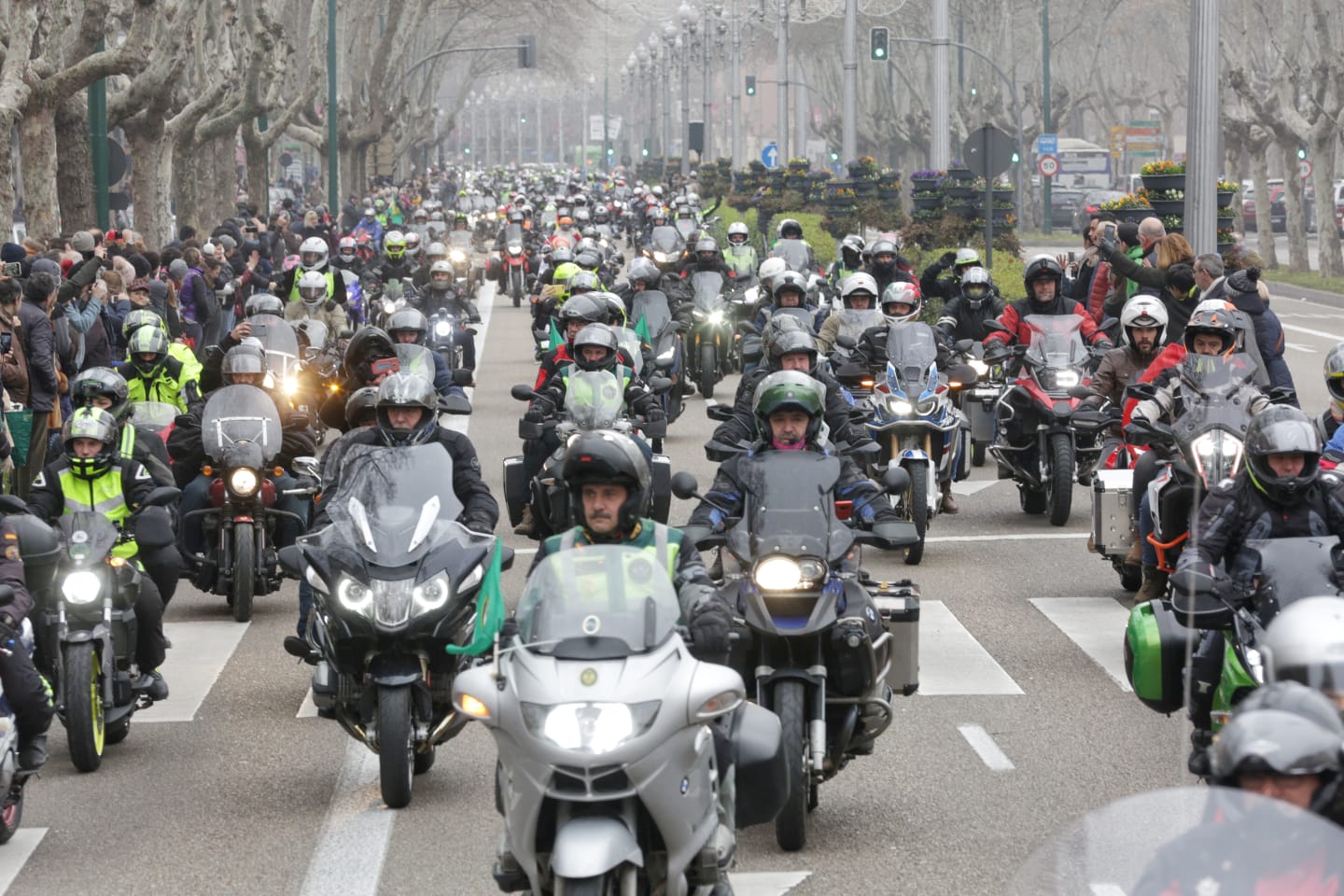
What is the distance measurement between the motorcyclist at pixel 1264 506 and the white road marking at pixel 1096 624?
3002mm

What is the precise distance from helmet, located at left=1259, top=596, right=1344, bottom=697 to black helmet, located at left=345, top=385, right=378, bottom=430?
6794 mm

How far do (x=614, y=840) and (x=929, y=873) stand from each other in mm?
2243

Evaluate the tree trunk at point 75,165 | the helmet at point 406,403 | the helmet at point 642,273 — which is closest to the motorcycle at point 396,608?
the helmet at point 406,403

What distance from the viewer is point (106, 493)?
10.3m

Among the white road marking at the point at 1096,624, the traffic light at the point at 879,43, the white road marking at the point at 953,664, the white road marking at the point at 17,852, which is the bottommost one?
the white road marking at the point at 1096,624

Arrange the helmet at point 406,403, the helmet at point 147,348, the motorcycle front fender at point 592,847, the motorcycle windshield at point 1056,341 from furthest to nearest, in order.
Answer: the motorcycle windshield at point 1056,341 → the helmet at point 147,348 → the helmet at point 406,403 → the motorcycle front fender at point 592,847

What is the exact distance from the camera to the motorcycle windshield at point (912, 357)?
1510cm

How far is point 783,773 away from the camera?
665 centimetres

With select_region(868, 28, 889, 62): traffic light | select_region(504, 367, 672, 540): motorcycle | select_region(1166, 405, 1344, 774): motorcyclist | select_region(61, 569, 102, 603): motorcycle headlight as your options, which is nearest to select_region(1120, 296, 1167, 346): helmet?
select_region(504, 367, 672, 540): motorcycle

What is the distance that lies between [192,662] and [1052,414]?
5.99 metres

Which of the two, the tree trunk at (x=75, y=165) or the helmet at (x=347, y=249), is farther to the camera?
the tree trunk at (x=75, y=165)

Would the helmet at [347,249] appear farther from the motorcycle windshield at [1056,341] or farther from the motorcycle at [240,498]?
the motorcycle at [240,498]

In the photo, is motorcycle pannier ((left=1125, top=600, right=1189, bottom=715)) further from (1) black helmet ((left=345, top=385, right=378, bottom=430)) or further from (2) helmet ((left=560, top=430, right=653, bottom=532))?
(1) black helmet ((left=345, top=385, right=378, bottom=430))

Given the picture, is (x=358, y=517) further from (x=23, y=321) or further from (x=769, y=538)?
(x=23, y=321)
